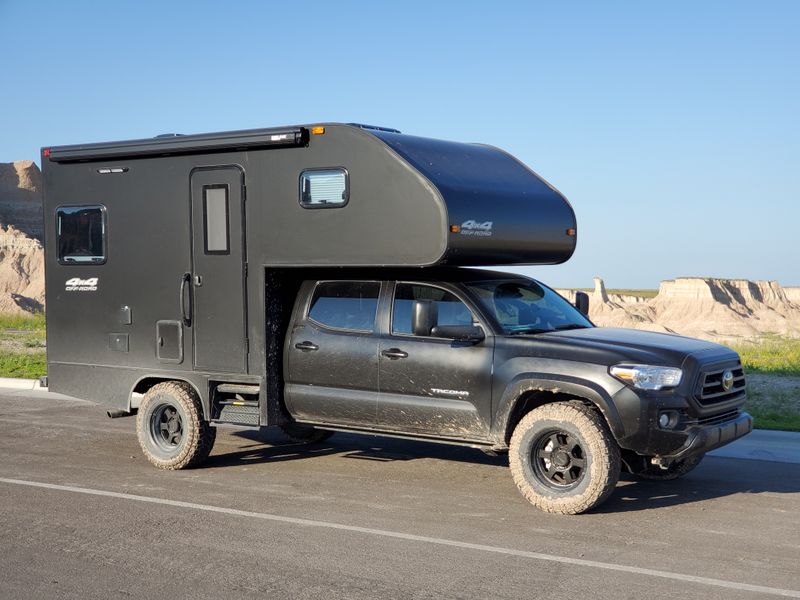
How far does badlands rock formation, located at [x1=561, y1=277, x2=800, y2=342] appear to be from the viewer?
231 feet

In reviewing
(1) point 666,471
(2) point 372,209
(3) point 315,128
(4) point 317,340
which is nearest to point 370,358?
(4) point 317,340

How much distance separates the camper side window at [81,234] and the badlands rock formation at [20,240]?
3811 centimetres

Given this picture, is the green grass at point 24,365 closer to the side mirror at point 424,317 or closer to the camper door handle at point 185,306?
the camper door handle at point 185,306

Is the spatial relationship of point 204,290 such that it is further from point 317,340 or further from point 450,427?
point 450,427

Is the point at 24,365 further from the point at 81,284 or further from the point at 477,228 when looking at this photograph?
the point at 477,228

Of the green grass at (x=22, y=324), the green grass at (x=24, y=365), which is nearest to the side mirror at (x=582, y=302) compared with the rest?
the green grass at (x=24, y=365)

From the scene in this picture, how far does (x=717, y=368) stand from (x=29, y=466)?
672 cm

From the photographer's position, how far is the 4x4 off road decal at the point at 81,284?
10.8m

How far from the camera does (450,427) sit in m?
8.87

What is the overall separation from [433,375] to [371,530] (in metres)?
1.72

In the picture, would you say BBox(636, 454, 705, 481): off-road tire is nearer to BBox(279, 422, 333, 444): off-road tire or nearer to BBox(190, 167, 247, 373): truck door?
BBox(279, 422, 333, 444): off-road tire

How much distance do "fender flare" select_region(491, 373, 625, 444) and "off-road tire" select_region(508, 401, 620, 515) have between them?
0.38 feet

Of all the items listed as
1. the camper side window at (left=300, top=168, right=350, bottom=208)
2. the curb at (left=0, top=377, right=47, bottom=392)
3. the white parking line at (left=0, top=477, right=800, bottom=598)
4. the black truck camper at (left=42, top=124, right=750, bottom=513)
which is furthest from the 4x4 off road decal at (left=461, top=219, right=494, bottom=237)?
the curb at (left=0, top=377, right=47, bottom=392)

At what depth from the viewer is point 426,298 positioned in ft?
30.2
